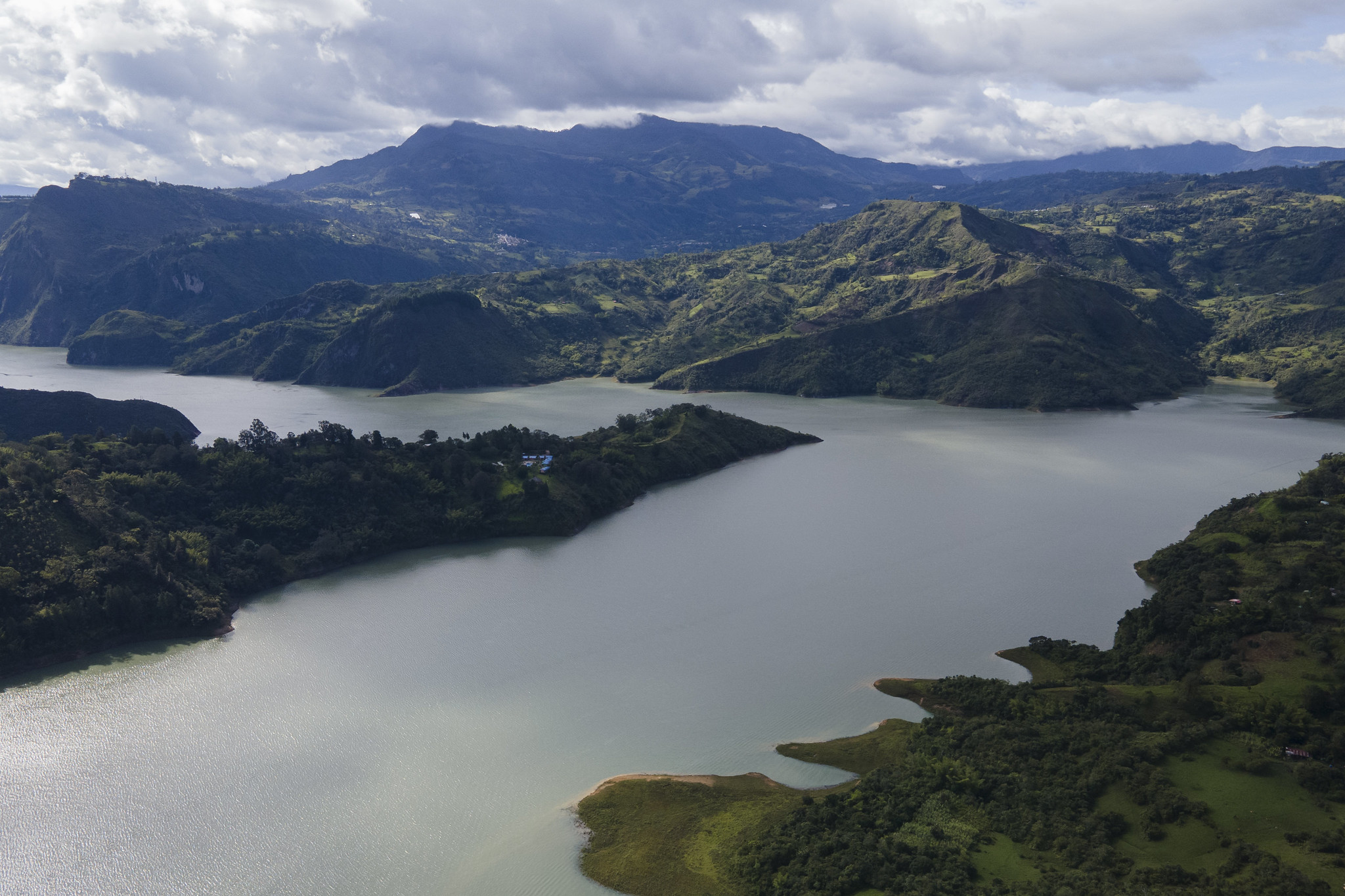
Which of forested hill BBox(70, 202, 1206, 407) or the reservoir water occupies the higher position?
forested hill BBox(70, 202, 1206, 407)

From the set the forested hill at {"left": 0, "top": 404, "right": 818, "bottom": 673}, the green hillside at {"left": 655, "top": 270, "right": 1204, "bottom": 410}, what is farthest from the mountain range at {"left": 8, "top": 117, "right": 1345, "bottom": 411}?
the forested hill at {"left": 0, "top": 404, "right": 818, "bottom": 673}

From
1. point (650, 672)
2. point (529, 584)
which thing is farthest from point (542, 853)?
point (529, 584)

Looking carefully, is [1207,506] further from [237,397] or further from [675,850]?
[237,397]

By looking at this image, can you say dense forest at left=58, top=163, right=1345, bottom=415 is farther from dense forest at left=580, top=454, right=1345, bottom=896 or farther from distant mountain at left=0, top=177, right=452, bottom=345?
dense forest at left=580, top=454, right=1345, bottom=896

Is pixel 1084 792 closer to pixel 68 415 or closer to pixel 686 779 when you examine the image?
pixel 686 779

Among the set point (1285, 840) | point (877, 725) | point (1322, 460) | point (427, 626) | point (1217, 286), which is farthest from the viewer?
point (1217, 286)

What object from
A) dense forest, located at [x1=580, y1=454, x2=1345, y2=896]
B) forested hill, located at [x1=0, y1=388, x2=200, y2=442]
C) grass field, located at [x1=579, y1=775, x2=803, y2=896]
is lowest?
grass field, located at [x1=579, y1=775, x2=803, y2=896]
